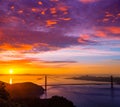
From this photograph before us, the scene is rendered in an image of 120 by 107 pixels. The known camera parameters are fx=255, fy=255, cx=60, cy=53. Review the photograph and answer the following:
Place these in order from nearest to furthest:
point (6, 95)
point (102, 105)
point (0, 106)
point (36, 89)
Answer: point (0, 106) → point (6, 95) → point (102, 105) → point (36, 89)

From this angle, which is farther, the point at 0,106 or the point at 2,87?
the point at 2,87

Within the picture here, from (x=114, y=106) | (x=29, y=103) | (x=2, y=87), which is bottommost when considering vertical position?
(x=114, y=106)

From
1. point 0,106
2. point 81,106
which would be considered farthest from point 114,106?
point 0,106

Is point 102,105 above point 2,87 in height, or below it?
below

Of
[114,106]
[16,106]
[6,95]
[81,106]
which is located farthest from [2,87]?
[114,106]

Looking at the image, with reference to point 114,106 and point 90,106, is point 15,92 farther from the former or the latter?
point 114,106

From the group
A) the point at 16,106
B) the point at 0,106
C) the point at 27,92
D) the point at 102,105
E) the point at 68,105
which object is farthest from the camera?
the point at 27,92

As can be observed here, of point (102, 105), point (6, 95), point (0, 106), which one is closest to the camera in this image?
point (0, 106)

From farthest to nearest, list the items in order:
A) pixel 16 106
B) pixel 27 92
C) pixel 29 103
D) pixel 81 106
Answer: pixel 27 92, pixel 81 106, pixel 29 103, pixel 16 106

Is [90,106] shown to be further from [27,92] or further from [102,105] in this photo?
[27,92]
